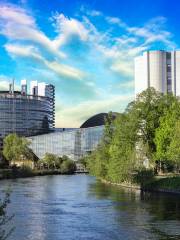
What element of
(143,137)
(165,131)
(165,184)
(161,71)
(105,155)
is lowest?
(165,184)

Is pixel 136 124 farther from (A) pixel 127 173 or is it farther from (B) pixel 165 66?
(B) pixel 165 66

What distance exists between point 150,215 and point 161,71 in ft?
378

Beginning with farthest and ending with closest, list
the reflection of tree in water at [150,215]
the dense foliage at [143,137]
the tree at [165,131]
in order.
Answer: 1. the dense foliage at [143,137]
2. the tree at [165,131]
3. the reflection of tree in water at [150,215]

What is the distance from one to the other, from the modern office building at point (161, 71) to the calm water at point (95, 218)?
92.7 m

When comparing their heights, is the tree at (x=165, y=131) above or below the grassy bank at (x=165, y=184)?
above

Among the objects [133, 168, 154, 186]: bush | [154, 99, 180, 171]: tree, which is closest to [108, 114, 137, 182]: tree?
[133, 168, 154, 186]: bush

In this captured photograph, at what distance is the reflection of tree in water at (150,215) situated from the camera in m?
45.6

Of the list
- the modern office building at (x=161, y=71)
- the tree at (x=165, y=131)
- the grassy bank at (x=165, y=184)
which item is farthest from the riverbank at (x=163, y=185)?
the modern office building at (x=161, y=71)

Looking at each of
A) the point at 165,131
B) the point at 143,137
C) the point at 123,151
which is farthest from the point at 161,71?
the point at 165,131

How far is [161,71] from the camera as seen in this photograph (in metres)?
168

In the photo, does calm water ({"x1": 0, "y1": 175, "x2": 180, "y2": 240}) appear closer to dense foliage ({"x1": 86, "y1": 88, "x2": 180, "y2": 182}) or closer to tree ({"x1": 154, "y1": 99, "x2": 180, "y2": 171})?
tree ({"x1": 154, "y1": 99, "x2": 180, "y2": 171})

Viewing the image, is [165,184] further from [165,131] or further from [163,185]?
[165,131]

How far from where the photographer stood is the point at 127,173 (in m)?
109

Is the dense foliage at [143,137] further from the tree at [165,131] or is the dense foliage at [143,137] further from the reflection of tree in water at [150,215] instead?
the reflection of tree in water at [150,215]
